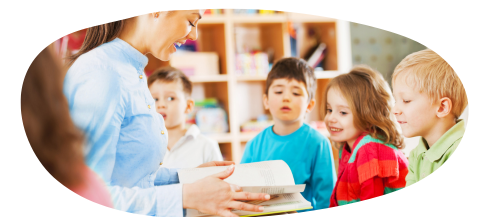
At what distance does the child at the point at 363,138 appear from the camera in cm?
151

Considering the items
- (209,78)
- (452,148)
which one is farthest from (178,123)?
(452,148)

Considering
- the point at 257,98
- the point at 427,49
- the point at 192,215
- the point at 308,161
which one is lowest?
the point at 192,215

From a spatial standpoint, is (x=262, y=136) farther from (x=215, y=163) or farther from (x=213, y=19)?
(x=213, y=19)

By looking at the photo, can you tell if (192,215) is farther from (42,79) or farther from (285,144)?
(42,79)

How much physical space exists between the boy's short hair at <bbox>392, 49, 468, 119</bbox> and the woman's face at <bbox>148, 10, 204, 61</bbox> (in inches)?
30.5

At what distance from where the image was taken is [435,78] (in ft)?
4.84

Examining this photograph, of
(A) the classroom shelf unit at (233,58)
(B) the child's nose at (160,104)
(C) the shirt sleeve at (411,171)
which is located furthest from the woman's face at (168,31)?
(C) the shirt sleeve at (411,171)

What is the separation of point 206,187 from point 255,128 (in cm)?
43

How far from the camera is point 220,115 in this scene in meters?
1.78

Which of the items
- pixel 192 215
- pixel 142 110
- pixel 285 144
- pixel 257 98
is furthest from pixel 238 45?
pixel 192 215

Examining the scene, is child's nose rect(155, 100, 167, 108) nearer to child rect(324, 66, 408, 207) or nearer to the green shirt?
child rect(324, 66, 408, 207)

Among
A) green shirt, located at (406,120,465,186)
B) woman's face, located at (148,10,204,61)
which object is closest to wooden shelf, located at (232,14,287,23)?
woman's face, located at (148,10,204,61)

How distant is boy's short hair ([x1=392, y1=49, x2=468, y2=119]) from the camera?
1471 mm

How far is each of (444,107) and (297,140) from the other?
20.1 inches
